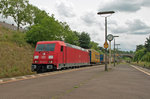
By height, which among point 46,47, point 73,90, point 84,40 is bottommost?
point 73,90

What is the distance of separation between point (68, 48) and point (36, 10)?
40.7 meters

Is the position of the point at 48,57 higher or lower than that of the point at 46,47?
lower

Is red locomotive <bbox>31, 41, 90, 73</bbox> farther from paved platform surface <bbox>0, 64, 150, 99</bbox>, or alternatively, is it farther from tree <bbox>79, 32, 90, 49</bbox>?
tree <bbox>79, 32, 90, 49</bbox>

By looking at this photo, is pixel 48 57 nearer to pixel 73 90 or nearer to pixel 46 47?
pixel 46 47

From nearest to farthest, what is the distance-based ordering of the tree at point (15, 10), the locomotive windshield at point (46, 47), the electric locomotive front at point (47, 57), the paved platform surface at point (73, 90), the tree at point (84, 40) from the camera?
the paved platform surface at point (73, 90), the electric locomotive front at point (47, 57), the locomotive windshield at point (46, 47), the tree at point (15, 10), the tree at point (84, 40)

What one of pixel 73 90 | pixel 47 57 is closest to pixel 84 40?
pixel 47 57

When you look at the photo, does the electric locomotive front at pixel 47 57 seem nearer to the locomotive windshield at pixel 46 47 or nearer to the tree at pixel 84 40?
the locomotive windshield at pixel 46 47

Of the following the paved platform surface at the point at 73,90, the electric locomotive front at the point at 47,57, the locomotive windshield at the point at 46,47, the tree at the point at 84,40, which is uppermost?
the tree at the point at 84,40

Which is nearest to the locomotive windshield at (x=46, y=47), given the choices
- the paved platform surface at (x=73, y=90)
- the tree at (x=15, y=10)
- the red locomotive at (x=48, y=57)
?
the red locomotive at (x=48, y=57)

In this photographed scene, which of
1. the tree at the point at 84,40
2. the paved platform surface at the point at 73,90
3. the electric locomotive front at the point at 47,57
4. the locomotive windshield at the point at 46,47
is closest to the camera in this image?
the paved platform surface at the point at 73,90

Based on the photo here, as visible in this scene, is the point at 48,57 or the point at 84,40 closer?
the point at 48,57

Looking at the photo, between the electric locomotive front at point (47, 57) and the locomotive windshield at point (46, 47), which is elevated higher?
the locomotive windshield at point (46, 47)

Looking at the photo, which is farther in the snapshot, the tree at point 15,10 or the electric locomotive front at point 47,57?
the tree at point 15,10

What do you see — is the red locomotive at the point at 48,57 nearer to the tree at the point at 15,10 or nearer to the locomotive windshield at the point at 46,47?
the locomotive windshield at the point at 46,47
